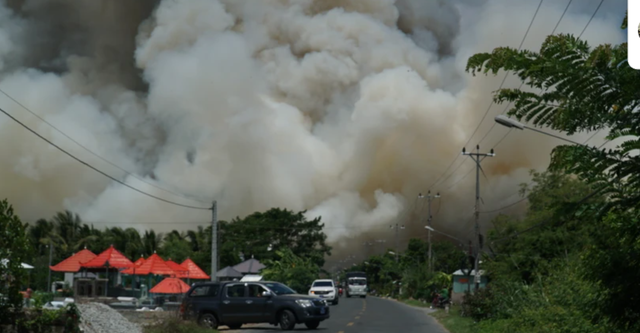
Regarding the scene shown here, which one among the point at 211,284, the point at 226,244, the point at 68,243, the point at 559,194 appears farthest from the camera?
the point at 226,244

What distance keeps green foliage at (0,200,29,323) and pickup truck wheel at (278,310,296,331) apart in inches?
486

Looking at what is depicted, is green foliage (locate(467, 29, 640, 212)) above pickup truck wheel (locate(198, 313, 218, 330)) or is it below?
above

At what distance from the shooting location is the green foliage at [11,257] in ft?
46.4

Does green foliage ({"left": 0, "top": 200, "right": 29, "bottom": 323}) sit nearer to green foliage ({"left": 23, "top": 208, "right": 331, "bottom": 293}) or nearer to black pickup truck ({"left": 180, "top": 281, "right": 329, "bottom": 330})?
black pickup truck ({"left": 180, "top": 281, "right": 329, "bottom": 330})

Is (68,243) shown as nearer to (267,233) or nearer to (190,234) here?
(190,234)

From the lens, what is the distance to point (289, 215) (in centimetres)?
10362

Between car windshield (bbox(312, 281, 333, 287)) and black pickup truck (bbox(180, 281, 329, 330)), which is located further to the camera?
car windshield (bbox(312, 281, 333, 287))

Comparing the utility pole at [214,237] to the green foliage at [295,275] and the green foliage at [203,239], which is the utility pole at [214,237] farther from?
the green foliage at [203,239]

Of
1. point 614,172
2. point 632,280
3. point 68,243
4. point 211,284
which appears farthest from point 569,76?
point 68,243

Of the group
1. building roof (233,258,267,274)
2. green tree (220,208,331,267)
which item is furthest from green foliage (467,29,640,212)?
green tree (220,208,331,267)

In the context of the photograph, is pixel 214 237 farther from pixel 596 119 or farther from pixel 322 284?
pixel 596 119

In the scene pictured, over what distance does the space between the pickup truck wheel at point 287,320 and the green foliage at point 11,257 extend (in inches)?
486

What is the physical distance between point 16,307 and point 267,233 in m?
87.9

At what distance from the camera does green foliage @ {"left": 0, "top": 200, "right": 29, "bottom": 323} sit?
14133 millimetres
